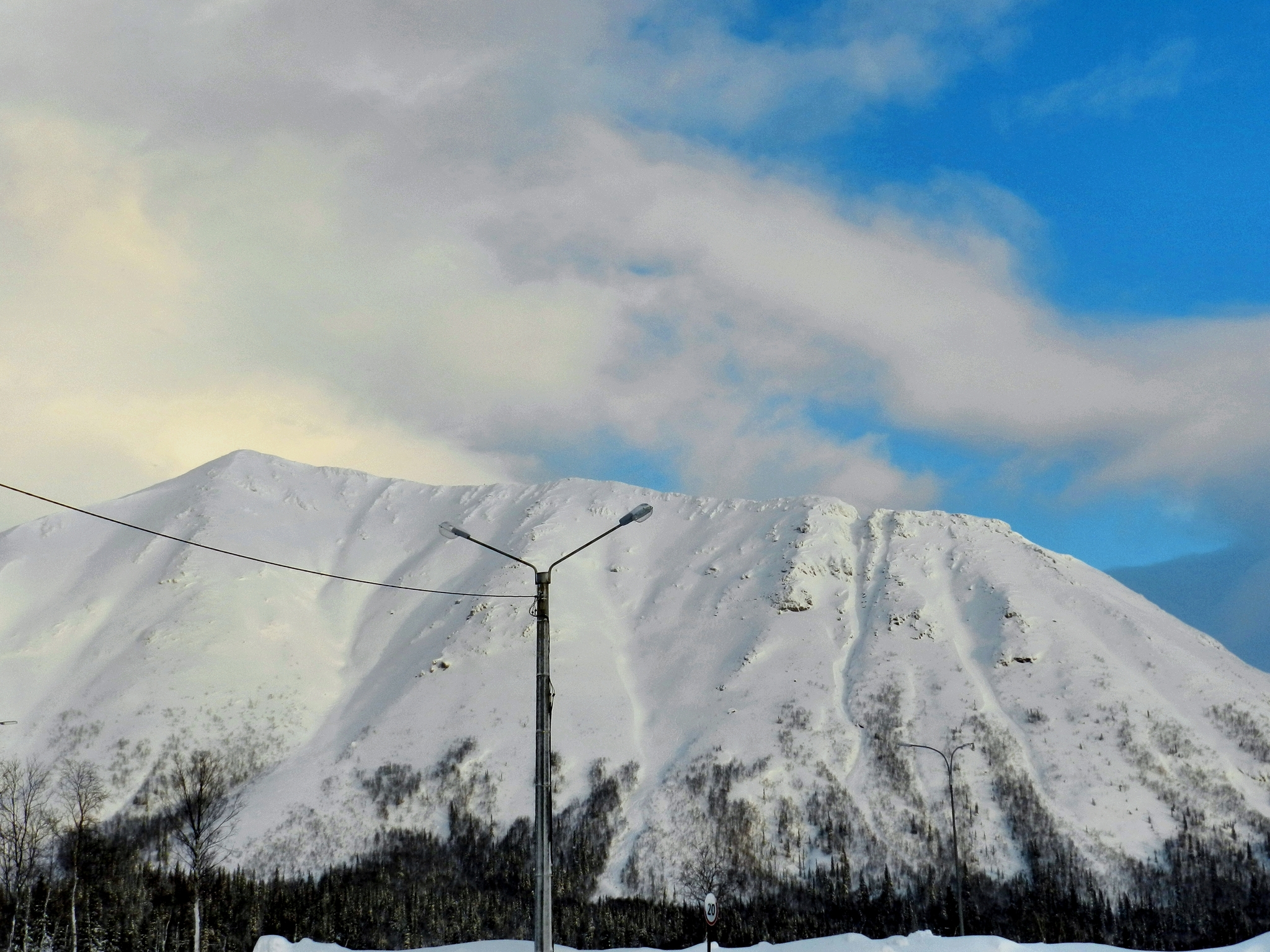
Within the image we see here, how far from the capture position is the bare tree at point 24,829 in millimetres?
56219

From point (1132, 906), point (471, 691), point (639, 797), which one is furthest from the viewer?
point (471, 691)

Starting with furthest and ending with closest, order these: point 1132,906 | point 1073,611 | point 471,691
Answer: point 1073,611 < point 471,691 < point 1132,906

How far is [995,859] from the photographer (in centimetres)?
12444

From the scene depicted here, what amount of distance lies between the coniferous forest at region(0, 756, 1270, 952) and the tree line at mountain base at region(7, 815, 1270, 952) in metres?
0.20

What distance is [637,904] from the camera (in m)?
117

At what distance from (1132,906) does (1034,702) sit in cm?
3766

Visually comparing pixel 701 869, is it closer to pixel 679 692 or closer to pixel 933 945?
pixel 679 692

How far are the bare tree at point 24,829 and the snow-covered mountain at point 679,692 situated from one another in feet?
33.7

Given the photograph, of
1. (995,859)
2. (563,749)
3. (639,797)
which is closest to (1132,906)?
(995,859)

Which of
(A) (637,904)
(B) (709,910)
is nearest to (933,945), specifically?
(B) (709,910)

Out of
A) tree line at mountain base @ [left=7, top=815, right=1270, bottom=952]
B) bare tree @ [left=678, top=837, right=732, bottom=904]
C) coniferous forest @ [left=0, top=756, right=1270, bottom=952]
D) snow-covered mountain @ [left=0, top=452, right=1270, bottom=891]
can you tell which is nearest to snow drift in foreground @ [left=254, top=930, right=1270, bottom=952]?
coniferous forest @ [left=0, top=756, right=1270, bottom=952]

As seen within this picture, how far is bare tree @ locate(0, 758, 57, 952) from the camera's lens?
2213 inches

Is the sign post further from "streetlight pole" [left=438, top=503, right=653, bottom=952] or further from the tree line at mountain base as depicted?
the tree line at mountain base

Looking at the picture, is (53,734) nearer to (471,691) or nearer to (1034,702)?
(471,691)
